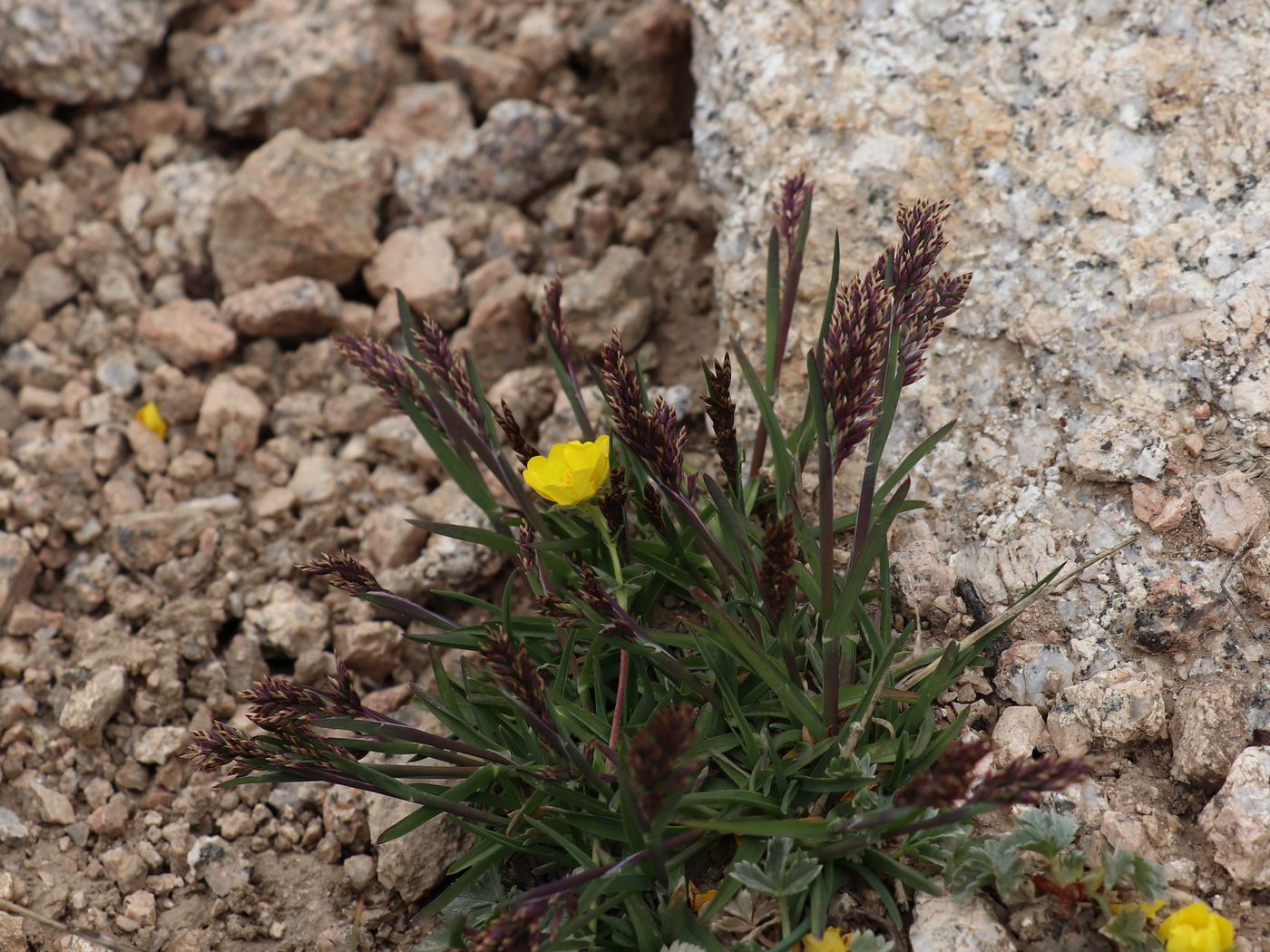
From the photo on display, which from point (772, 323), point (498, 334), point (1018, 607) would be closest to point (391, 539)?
point (498, 334)

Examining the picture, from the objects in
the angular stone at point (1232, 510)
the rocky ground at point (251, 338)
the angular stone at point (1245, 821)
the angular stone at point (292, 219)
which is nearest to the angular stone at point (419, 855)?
the rocky ground at point (251, 338)

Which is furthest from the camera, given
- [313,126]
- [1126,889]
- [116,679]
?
[313,126]

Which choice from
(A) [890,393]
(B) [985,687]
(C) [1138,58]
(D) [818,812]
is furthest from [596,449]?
(C) [1138,58]

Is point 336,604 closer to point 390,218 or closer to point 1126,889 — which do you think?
point 390,218

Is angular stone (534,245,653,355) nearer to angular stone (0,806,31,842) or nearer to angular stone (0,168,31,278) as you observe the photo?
angular stone (0,168,31,278)

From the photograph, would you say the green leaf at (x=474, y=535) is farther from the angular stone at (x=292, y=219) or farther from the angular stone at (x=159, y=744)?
the angular stone at (x=292, y=219)

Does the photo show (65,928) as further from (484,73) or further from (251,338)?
(484,73)
